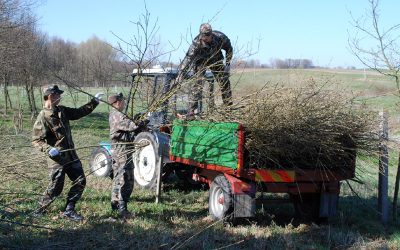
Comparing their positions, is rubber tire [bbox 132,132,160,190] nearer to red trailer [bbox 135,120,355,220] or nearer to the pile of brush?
red trailer [bbox 135,120,355,220]

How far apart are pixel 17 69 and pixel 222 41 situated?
1347 cm

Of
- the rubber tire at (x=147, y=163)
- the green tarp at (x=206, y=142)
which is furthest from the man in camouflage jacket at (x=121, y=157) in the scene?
the rubber tire at (x=147, y=163)

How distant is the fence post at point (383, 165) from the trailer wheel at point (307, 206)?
1.02 meters

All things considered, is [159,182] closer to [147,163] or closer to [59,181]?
[147,163]

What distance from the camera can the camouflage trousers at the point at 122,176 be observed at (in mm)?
6578

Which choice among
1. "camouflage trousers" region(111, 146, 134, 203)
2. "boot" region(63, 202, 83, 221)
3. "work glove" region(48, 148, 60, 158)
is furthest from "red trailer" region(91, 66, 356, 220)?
"boot" region(63, 202, 83, 221)

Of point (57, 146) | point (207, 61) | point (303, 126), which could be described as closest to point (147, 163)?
point (57, 146)

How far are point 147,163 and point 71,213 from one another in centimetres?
236

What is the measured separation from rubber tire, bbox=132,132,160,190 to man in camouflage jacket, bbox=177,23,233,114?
1.63 metres

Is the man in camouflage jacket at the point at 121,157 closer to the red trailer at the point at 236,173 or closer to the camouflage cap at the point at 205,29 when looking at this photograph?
the red trailer at the point at 236,173

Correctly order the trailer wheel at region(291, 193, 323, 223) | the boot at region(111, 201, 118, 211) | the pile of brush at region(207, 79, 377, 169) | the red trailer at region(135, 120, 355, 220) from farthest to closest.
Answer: the trailer wheel at region(291, 193, 323, 223) < the boot at region(111, 201, 118, 211) < the red trailer at region(135, 120, 355, 220) < the pile of brush at region(207, 79, 377, 169)

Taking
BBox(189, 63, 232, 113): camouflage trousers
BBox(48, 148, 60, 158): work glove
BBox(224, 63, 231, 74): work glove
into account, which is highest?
BBox(224, 63, 231, 74): work glove

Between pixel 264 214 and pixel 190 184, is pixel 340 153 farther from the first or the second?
pixel 190 184

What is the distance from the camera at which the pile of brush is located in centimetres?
592
